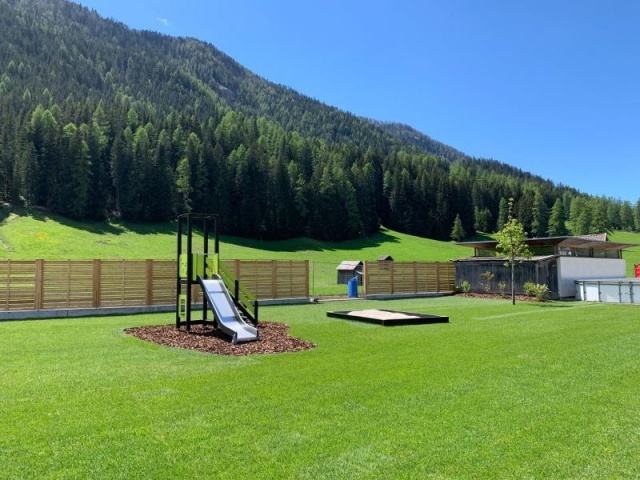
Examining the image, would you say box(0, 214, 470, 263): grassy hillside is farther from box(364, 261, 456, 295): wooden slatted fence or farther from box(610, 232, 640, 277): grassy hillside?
box(364, 261, 456, 295): wooden slatted fence

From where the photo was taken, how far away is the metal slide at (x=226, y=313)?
37.7ft

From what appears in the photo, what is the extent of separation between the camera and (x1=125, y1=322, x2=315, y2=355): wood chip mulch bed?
10.5 metres

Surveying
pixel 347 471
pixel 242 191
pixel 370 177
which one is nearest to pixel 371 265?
pixel 347 471

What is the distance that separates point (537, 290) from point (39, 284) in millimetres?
25474

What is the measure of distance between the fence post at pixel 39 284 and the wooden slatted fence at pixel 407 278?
16941mm

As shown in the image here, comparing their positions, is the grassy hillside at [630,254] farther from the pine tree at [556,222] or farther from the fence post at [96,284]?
the fence post at [96,284]

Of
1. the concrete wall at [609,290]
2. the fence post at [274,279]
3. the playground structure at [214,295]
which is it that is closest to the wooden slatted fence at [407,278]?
the fence post at [274,279]

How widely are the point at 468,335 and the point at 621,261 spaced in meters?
29.4

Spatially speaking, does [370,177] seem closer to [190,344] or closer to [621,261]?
[621,261]

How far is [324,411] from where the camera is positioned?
229 inches

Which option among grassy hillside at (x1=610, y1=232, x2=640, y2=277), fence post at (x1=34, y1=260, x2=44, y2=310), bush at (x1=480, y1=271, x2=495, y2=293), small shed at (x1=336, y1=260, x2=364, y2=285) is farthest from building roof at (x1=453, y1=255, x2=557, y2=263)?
grassy hillside at (x1=610, y1=232, x2=640, y2=277)

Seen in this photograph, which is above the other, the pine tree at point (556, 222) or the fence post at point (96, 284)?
the pine tree at point (556, 222)

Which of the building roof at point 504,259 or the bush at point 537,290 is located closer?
the bush at point 537,290

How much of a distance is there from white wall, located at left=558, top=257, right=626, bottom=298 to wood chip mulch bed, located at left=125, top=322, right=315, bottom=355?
21985mm
